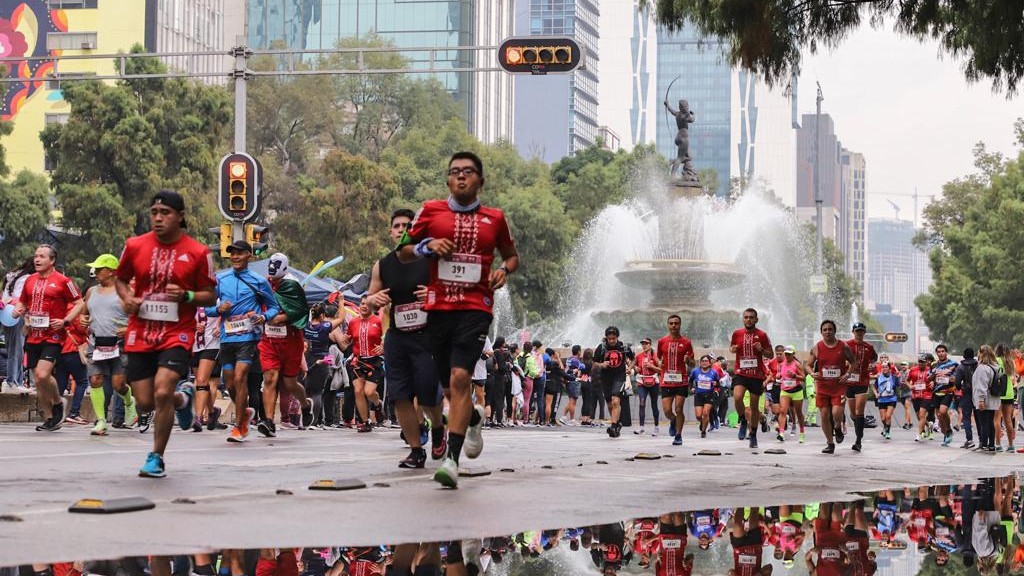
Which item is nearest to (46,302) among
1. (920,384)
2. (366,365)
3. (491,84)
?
(366,365)

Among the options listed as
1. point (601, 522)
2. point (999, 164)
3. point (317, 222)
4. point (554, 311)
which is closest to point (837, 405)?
point (601, 522)

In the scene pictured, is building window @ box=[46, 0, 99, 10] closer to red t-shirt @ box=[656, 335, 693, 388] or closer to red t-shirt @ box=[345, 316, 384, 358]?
red t-shirt @ box=[656, 335, 693, 388]

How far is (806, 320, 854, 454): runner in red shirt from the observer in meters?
20.2

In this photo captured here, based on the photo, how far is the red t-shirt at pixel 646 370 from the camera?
80.3ft

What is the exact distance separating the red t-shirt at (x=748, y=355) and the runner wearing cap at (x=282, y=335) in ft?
22.1

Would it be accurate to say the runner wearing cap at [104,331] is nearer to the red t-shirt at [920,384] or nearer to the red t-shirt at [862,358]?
the red t-shirt at [862,358]

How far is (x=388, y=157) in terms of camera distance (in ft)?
251

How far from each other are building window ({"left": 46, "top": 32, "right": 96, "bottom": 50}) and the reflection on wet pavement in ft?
302

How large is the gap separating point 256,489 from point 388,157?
67.4 m

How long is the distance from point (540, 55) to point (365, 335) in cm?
781

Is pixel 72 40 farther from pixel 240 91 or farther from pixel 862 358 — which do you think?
pixel 862 358

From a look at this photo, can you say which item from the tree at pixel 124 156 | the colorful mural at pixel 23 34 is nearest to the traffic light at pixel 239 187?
the tree at pixel 124 156

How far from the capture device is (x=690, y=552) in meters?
7.08

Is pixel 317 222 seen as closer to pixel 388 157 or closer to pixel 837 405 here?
pixel 388 157
